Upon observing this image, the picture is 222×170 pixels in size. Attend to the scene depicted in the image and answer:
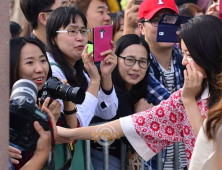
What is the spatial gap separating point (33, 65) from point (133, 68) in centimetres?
105

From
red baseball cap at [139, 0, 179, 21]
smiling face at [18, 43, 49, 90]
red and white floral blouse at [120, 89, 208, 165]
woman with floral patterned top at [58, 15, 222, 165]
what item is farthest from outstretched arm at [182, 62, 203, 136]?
red baseball cap at [139, 0, 179, 21]

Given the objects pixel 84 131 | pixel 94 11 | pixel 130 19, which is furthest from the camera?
pixel 94 11

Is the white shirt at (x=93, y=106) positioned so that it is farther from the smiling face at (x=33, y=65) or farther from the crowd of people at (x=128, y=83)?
the smiling face at (x=33, y=65)

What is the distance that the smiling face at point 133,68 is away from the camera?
4.57m

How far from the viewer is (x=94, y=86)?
420 centimetres

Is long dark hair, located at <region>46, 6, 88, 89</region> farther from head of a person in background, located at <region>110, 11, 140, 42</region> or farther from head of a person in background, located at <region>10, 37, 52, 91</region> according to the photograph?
head of a person in background, located at <region>110, 11, 140, 42</region>

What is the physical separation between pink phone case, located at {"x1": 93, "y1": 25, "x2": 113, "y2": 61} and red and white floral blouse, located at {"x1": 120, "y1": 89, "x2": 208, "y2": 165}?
76cm

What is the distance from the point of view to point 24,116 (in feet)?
8.61

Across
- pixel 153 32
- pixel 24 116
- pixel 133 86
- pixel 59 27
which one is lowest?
pixel 133 86

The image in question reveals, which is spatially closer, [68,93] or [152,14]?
[68,93]

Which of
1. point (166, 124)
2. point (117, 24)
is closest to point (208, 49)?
point (166, 124)

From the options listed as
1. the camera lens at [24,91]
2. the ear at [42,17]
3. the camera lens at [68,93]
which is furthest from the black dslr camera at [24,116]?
the ear at [42,17]

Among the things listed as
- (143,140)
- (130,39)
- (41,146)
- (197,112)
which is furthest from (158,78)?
(41,146)
